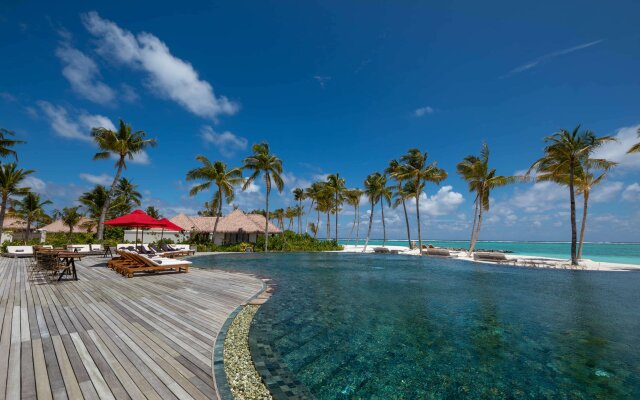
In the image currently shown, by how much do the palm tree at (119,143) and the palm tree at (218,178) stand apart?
481 cm

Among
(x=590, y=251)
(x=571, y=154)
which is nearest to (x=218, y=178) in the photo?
(x=571, y=154)

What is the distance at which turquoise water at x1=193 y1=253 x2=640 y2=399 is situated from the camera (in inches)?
147

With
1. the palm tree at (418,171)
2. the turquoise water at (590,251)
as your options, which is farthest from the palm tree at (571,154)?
the turquoise water at (590,251)

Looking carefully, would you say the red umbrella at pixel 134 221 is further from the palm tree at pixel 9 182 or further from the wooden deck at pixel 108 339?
the palm tree at pixel 9 182

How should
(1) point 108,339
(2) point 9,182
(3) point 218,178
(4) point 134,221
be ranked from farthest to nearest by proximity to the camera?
(3) point 218,178
(2) point 9,182
(4) point 134,221
(1) point 108,339

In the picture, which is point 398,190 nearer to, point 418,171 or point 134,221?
point 418,171

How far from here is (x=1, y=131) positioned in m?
22.3

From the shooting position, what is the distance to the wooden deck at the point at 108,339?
2.88 m

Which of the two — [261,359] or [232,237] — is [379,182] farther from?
[261,359]

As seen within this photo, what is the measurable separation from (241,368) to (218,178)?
2727cm

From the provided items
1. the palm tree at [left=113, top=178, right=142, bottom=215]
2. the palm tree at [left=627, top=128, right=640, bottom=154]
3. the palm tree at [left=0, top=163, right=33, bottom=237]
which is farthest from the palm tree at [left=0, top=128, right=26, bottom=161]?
the palm tree at [left=627, top=128, right=640, bottom=154]

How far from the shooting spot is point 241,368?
3.69 metres

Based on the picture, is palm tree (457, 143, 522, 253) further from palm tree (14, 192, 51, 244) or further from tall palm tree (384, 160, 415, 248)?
palm tree (14, 192, 51, 244)

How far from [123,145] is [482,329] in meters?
28.8
